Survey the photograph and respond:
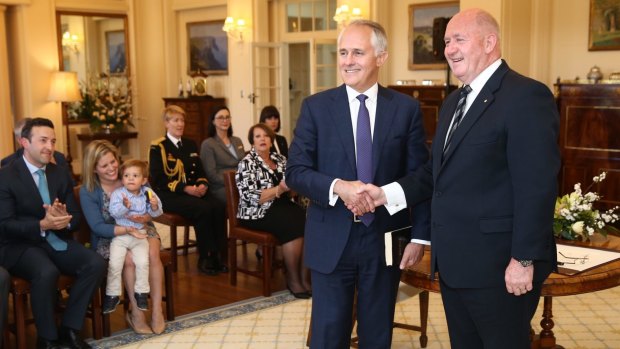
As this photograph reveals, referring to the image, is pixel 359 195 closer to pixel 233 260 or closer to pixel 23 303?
pixel 23 303

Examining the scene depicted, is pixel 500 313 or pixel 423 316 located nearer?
pixel 500 313

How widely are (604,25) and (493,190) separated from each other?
20.9 feet

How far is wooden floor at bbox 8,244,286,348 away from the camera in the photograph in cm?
479

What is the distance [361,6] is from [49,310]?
6642 millimetres

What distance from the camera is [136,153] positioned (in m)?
12.3

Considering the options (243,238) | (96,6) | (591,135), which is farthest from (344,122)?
(96,6)

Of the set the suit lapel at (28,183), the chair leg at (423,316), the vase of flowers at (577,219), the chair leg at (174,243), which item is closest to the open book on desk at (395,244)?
the chair leg at (423,316)

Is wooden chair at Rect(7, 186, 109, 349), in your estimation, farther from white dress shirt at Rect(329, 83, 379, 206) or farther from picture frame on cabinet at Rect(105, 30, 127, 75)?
picture frame on cabinet at Rect(105, 30, 127, 75)

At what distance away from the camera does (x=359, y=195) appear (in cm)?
244

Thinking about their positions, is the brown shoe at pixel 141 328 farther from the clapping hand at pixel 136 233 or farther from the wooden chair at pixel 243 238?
the wooden chair at pixel 243 238

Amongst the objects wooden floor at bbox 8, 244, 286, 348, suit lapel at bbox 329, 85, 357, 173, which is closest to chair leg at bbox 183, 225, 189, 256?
wooden floor at bbox 8, 244, 286, 348

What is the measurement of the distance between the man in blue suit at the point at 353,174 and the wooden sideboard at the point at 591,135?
5195 mm

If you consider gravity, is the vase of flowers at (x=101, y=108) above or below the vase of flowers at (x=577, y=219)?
above

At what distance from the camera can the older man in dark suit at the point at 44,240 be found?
400 centimetres
